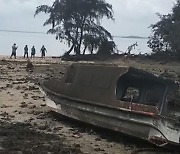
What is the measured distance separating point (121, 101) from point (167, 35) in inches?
1053

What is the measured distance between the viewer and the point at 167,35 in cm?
3619

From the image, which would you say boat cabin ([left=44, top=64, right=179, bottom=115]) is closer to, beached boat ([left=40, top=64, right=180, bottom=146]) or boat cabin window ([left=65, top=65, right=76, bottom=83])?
beached boat ([left=40, top=64, right=180, bottom=146])

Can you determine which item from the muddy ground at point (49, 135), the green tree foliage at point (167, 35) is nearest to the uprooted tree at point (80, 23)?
the green tree foliage at point (167, 35)

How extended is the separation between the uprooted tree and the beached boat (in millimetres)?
28350

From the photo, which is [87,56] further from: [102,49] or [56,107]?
[56,107]

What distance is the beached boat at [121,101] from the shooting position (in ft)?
30.5

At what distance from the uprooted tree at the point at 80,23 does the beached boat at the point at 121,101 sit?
28.3m

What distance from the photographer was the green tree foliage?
34947 millimetres

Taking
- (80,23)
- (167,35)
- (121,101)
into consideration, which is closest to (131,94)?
(121,101)

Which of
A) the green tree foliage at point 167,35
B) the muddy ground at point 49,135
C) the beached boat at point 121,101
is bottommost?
the muddy ground at point 49,135

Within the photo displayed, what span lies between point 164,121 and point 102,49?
31.9 metres

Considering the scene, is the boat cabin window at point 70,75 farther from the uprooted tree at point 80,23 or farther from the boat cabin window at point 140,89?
the uprooted tree at point 80,23

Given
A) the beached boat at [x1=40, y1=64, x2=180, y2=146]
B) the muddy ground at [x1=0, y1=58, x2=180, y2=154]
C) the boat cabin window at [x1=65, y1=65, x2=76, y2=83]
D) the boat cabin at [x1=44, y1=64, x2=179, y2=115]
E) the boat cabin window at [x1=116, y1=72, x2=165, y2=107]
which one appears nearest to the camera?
the beached boat at [x1=40, y1=64, x2=180, y2=146]

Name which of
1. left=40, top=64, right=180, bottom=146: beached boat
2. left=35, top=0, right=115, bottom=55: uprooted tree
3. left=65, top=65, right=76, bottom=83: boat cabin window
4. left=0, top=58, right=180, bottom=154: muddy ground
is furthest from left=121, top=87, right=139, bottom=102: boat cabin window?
left=35, top=0, right=115, bottom=55: uprooted tree
